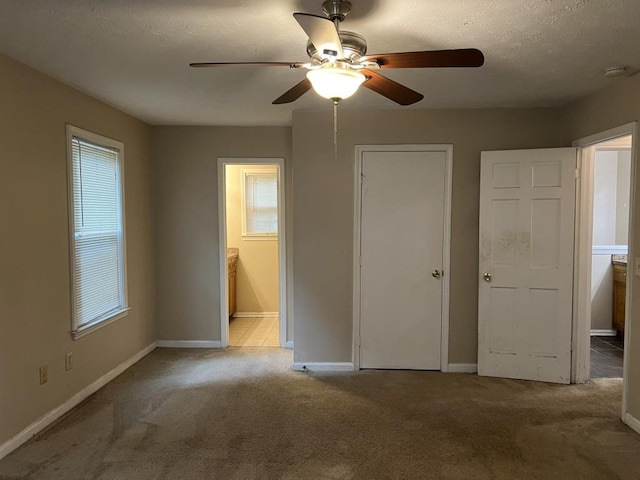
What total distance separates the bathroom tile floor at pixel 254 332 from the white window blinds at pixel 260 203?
1178 millimetres

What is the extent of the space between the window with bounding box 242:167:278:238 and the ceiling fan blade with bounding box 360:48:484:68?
164 inches

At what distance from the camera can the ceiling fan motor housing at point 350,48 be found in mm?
1879

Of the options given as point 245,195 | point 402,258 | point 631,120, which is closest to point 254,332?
point 245,195

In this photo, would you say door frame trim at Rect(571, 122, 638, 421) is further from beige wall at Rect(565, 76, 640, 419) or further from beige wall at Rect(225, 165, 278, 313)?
beige wall at Rect(225, 165, 278, 313)

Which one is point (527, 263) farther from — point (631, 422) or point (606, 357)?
point (606, 357)

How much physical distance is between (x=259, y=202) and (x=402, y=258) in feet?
8.79

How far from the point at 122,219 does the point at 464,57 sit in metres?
3.26

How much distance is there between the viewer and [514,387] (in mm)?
3557

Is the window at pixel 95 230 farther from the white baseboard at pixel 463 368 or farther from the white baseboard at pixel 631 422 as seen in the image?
the white baseboard at pixel 631 422

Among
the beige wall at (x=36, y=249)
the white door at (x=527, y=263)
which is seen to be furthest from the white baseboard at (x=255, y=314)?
the white door at (x=527, y=263)

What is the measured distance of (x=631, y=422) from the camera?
2.88 m

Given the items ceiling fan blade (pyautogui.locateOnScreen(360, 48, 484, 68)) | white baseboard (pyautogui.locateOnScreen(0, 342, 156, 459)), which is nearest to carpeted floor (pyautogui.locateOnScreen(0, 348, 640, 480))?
white baseboard (pyautogui.locateOnScreen(0, 342, 156, 459))

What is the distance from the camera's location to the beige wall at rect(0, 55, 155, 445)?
2.56 metres

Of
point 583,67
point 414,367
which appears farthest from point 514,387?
point 583,67
